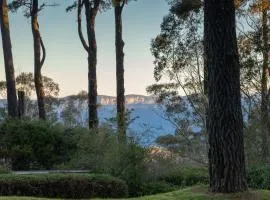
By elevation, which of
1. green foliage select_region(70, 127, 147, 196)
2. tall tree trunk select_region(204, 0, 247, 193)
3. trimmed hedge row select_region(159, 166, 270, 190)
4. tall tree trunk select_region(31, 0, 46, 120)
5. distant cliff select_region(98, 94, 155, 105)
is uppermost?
tall tree trunk select_region(31, 0, 46, 120)

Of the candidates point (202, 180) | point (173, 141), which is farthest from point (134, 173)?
point (173, 141)

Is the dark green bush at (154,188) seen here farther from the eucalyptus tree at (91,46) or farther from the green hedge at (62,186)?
the eucalyptus tree at (91,46)

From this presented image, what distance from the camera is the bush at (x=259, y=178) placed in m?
13.5

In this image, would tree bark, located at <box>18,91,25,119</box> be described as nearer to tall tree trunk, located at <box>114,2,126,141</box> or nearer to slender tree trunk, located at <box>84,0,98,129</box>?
slender tree trunk, located at <box>84,0,98,129</box>

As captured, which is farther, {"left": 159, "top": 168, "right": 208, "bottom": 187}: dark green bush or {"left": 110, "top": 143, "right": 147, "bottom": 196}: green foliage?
{"left": 159, "top": 168, "right": 208, "bottom": 187}: dark green bush

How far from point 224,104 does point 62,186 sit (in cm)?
505

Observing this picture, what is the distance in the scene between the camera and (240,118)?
855cm

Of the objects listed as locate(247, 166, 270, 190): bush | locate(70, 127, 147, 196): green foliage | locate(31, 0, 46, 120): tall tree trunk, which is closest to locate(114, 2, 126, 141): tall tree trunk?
locate(31, 0, 46, 120): tall tree trunk

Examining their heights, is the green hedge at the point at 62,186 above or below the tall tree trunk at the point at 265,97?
below

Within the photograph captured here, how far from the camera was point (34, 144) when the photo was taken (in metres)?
20.2

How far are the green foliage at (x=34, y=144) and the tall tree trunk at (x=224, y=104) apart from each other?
1129 cm

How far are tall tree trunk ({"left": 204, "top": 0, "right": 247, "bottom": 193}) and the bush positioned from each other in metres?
5.20

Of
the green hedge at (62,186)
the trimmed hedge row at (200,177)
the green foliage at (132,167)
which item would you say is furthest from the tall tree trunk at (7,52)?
the green hedge at (62,186)

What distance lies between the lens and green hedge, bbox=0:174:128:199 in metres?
11.7
